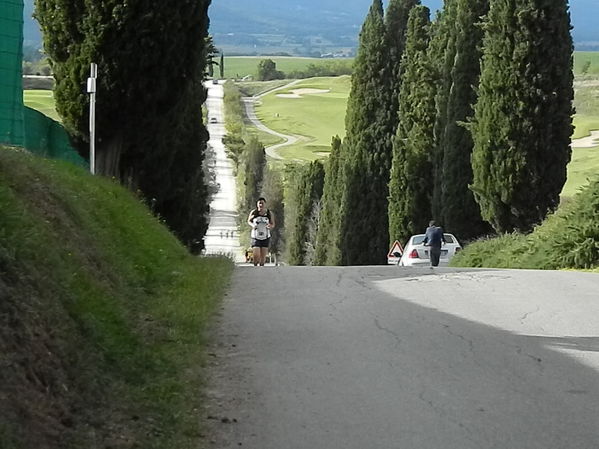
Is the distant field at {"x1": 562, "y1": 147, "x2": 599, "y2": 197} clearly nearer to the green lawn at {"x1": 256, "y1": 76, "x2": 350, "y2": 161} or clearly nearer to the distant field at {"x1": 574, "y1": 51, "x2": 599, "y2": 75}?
the green lawn at {"x1": 256, "y1": 76, "x2": 350, "y2": 161}

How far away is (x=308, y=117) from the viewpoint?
354ft

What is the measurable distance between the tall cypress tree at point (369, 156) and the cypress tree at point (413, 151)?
3.27 metres

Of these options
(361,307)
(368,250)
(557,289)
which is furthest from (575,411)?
(368,250)

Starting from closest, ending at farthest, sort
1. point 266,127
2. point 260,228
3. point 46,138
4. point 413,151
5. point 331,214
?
point 46,138 < point 260,228 < point 413,151 < point 331,214 < point 266,127

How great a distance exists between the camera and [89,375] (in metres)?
7.11

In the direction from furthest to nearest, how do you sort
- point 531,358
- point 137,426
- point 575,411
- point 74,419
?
1. point 531,358
2. point 575,411
3. point 137,426
4. point 74,419

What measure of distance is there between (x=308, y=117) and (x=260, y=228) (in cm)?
8621

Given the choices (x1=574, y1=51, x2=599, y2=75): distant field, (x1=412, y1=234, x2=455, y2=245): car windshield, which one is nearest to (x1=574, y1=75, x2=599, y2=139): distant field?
(x1=574, y1=51, x2=599, y2=75): distant field

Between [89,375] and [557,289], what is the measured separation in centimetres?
952

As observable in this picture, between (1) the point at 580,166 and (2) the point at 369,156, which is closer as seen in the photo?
(2) the point at 369,156

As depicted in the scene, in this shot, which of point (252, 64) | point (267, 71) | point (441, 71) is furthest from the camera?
point (252, 64)

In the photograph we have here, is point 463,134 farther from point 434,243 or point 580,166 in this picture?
point 580,166

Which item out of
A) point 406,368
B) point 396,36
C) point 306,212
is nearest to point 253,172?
point 306,212

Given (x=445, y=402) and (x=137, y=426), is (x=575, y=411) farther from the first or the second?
(x=137, y=426)
